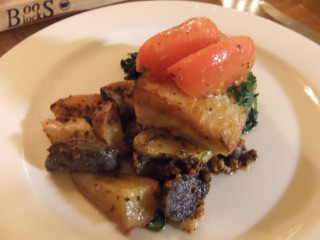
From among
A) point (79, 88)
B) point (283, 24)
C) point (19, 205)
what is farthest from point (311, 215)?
point (283, 24)

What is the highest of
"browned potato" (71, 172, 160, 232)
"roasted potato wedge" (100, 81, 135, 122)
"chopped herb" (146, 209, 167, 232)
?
"roasted potato wedge" (100, 81, 135, 122)

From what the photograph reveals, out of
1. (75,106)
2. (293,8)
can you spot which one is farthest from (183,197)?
(293,8)

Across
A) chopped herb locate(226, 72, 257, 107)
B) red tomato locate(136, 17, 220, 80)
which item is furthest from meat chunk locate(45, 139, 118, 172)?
chopped herb locate(226, 72, 257, 107)

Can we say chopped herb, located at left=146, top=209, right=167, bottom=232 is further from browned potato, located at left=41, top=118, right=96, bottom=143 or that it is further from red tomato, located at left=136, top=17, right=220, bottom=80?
red tomato, located at left=136, top=17, right=220, bottom=80

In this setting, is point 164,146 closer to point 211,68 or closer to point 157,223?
point 157,223

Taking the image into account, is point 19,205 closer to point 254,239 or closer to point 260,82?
point 254,239

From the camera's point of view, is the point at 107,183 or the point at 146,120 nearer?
the point at 107,183

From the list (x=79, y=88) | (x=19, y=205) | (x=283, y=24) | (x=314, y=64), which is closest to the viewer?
(x=19, y=205)
